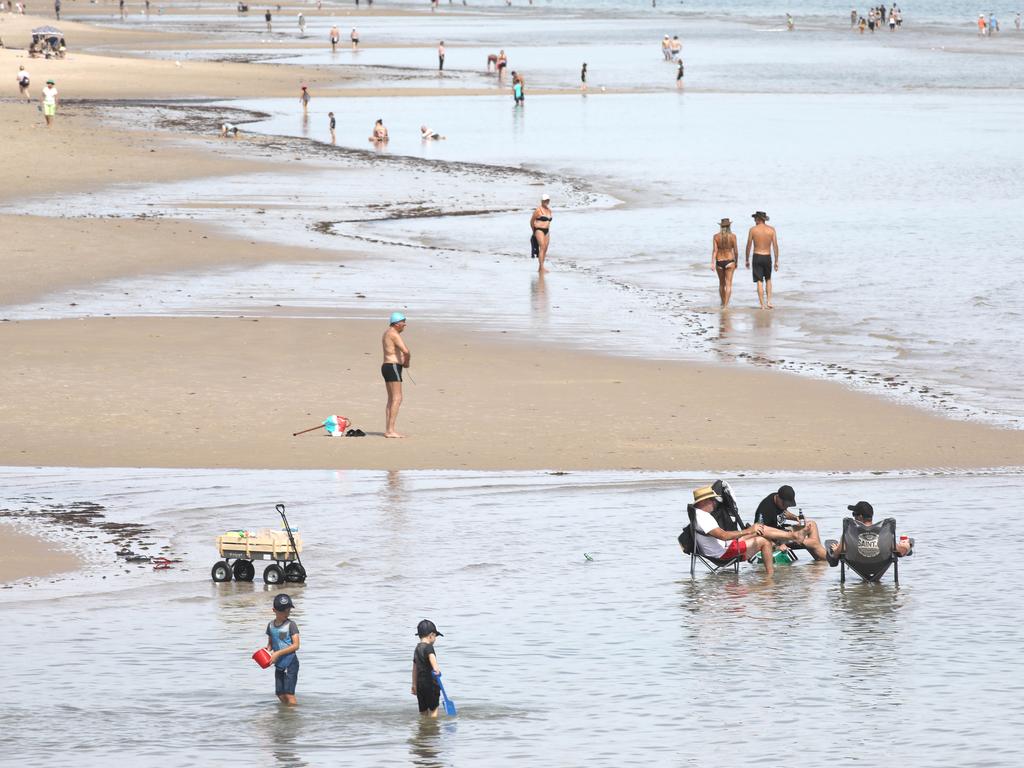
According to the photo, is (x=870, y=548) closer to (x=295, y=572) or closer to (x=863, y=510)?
(x=863, y=510)

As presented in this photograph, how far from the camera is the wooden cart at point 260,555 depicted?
50.3 ft

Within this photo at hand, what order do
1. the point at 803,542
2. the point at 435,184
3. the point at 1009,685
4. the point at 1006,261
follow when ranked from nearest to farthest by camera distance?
the point at 1009,685, the point at 803,542, the point at 1006,261, the point at 435,184

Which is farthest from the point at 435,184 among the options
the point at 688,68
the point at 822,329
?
the point at 688,68

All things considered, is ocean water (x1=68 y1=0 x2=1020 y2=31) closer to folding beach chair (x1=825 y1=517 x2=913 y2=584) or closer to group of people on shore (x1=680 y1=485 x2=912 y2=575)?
group of people on shore (x1=680 y1=485 x2=912 y2=575)

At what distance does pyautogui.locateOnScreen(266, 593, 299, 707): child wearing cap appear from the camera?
41.2 feet

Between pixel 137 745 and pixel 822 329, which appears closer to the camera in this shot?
pixel 137 745

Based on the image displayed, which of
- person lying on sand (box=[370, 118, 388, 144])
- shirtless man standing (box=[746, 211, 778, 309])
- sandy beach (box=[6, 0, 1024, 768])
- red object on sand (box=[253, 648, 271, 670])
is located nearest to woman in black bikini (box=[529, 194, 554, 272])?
sandy beach (box=[6, 0, 1024, 768])

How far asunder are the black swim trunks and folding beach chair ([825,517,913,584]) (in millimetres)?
13989

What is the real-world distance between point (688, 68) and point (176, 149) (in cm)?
4697

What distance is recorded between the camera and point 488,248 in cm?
3616

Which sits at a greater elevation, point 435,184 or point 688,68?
point 688,68

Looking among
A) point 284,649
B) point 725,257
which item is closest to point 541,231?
point 725,257

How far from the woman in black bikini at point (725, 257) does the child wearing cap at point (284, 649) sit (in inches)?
706

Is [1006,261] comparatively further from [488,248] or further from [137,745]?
[137,745]
